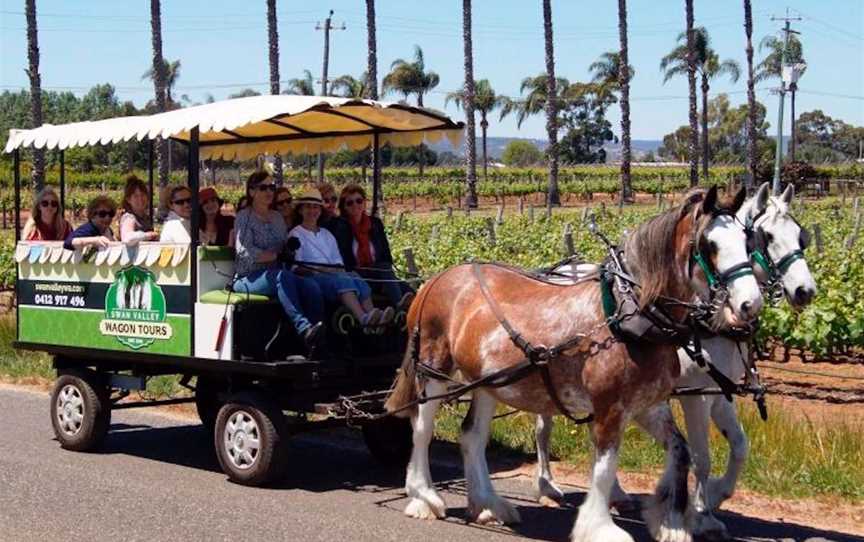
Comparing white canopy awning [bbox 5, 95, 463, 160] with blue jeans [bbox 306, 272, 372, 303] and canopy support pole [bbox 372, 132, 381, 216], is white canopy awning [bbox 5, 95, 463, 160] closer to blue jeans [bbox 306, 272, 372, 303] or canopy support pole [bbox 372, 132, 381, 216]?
canopy support pole [bbox 372, 132, 381, 216]

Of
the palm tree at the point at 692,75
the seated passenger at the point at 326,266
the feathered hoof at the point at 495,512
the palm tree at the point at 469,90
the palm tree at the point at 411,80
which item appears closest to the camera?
the feathered hoof at the point at 495,512

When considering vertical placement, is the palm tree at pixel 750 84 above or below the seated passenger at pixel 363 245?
above

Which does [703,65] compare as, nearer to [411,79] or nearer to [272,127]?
[411,79]

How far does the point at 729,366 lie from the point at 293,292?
295 centimetres

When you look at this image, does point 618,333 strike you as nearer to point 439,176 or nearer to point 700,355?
point 700,355

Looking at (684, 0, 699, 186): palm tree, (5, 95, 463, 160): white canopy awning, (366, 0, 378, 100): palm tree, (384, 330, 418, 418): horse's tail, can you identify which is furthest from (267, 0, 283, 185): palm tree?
(384, 330, 418, 418): horse's tail

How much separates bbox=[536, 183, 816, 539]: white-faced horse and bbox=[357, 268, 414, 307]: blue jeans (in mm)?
1571

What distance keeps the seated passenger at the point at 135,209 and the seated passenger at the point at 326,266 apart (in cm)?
129

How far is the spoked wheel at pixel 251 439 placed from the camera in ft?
27.1

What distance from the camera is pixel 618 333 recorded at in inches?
255

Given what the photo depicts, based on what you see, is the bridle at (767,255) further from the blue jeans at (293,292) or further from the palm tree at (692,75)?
the palm tree at (692,75)

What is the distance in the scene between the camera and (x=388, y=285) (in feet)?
30.9

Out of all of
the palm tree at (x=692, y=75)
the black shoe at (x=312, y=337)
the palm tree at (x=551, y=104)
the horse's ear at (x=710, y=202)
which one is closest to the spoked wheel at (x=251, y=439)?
the black shoe at (x=312, y=337)

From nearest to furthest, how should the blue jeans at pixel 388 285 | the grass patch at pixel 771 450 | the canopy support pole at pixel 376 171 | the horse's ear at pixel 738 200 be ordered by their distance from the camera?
1. the horse's ear at pixel 738 200
2. the grass patch at pixel 771 450
3. the blue jeans at pixel 388 285
4. the canopy support pole at pixel 376 171
